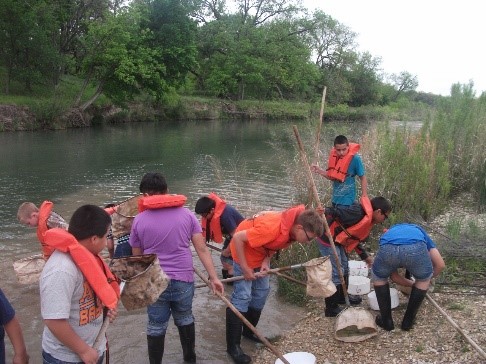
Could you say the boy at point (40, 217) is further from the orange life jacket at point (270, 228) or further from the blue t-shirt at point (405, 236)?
the blue t-shirt at point (405, 236)

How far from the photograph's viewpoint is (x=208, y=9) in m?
48.8

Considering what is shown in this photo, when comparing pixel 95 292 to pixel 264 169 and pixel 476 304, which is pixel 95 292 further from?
pixel 264 169

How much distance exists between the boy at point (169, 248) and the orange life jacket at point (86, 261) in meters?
1.22

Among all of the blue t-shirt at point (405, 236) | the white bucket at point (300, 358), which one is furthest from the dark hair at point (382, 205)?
the white bucket at point (300, 358)

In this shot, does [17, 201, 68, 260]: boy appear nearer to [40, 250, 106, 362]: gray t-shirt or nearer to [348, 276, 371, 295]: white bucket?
[40, 250, 106, 362]: gray t-shirt

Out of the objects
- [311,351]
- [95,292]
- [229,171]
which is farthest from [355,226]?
[229,171]

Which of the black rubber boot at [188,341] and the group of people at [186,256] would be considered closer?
the group of people at [186,256]

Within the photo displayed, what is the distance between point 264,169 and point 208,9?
124 ft

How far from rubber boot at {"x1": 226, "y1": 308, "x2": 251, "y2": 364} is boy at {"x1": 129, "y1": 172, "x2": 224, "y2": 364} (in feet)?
1.52

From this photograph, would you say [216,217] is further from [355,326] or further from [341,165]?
[355,326]

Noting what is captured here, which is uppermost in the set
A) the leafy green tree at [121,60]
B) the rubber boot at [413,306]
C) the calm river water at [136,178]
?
the leafy green tree at [121,60]

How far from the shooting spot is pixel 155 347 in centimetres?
405

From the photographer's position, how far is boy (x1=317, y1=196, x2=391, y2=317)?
16.1ft

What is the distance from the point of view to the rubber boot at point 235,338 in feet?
14.4
